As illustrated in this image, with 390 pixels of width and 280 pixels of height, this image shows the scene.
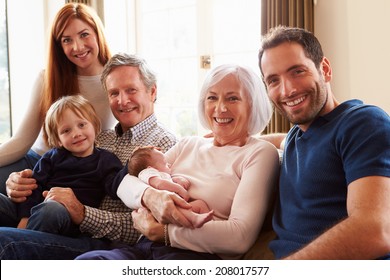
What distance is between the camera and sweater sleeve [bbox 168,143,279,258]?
1.23m

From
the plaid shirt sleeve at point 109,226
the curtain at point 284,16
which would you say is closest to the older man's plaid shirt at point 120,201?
the plaid shirt sleeve at point 109,226

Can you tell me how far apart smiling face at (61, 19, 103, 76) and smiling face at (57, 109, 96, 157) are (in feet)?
1.48

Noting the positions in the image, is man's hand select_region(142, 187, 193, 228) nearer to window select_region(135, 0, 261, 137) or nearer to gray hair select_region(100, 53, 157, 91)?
gray hair select_region(100, 53, 157, 91)

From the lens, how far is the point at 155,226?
134 centimetres

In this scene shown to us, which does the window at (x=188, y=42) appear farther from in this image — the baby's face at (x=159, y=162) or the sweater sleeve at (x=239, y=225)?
the sweater sleeve at (x=239, y=225)

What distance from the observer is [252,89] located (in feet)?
4.82

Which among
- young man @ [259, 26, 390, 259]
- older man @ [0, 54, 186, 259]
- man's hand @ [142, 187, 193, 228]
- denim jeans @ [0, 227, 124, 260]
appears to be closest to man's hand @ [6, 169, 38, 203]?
older man @ [0, 54, 186, 259]

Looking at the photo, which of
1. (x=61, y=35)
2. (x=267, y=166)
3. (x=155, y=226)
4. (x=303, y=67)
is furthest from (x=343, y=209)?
(x=61, y=35)

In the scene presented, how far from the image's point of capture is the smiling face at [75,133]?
174cm

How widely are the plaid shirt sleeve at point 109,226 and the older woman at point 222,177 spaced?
11 centimetres

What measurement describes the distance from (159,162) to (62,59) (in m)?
0.98

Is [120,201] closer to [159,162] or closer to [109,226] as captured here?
[109,226]

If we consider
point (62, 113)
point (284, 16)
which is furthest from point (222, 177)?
point (284, 16)
